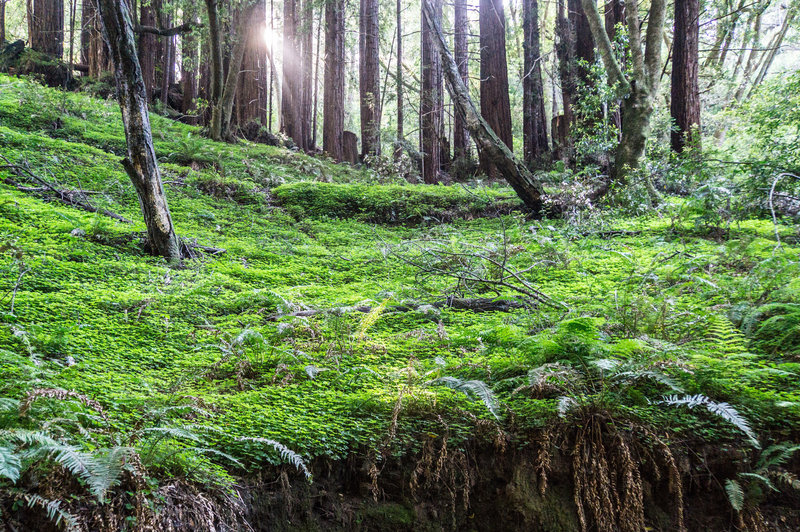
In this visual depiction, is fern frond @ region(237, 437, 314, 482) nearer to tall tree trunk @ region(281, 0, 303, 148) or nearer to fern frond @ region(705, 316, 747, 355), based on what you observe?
fern frond @ region(705, 316, 747, 355)

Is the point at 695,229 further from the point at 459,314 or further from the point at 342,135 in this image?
the point at 342,135

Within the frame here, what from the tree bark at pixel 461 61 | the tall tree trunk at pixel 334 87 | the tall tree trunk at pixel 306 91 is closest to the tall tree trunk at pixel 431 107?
the tree bark at pixel 461 61

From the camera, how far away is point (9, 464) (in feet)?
4.62

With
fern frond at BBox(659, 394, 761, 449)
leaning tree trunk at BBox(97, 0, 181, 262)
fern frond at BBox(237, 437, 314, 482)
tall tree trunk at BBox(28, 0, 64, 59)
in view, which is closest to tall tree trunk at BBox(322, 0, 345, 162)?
tall tree trunk at BBox(28, 0, 64, 59)

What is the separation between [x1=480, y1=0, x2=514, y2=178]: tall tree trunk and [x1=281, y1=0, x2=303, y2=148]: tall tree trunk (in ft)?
24.4

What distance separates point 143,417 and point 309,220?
625 cm

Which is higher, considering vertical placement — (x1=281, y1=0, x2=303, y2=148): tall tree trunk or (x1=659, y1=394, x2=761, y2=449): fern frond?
(x1=281, y1=0, x2=303, y2=148): tall tree trunk

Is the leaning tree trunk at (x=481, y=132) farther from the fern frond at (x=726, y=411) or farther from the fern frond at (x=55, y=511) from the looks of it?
the fern frond at (x=55, y=511)

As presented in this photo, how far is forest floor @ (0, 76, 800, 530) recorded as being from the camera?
212 cm

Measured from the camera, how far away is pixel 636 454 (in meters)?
2.17

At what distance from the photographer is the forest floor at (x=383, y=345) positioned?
2.12 meters

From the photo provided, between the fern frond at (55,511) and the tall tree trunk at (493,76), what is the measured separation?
12576 mm

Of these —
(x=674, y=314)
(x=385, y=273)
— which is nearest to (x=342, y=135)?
(x=385, y=273)

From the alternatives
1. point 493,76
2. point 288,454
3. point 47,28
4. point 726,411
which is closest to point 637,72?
point 493,76
